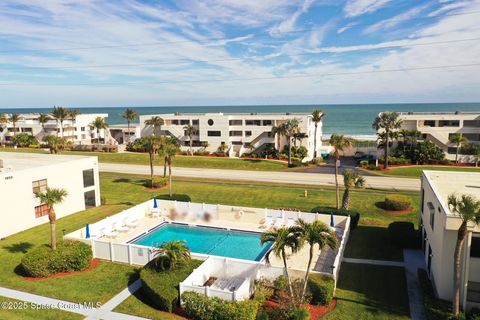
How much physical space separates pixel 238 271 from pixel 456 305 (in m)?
10.5

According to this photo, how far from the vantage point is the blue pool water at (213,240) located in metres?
25.9

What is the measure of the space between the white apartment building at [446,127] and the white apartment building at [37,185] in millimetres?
50195

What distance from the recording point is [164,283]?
722 inches

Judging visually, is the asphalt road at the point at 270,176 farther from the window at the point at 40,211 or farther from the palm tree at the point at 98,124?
the palm tree at the point at 98,124

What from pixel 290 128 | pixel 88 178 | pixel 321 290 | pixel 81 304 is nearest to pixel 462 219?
pixel 321 290

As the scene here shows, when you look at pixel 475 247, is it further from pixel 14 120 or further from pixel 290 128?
pixel 14 120

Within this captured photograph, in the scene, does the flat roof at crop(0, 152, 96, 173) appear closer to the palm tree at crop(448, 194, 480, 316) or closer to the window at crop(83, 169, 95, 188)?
the window at crop(83, 169, 95, 188)

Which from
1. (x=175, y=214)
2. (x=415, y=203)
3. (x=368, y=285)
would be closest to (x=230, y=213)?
(x=175, y=214)

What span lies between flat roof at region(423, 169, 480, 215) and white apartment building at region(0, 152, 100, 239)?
28412mm

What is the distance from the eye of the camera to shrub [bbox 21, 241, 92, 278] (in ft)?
67.5

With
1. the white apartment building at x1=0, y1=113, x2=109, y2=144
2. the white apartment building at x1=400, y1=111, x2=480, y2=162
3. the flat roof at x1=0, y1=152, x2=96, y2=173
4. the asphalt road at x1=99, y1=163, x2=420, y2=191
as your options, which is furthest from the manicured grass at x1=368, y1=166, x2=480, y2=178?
the white apartment building at x1=0, y1=113, x2=109, y2=144

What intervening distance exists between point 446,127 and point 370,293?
49.6 m

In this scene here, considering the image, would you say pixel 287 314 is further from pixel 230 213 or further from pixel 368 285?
pixel 230 213

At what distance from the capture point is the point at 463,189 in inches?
859
